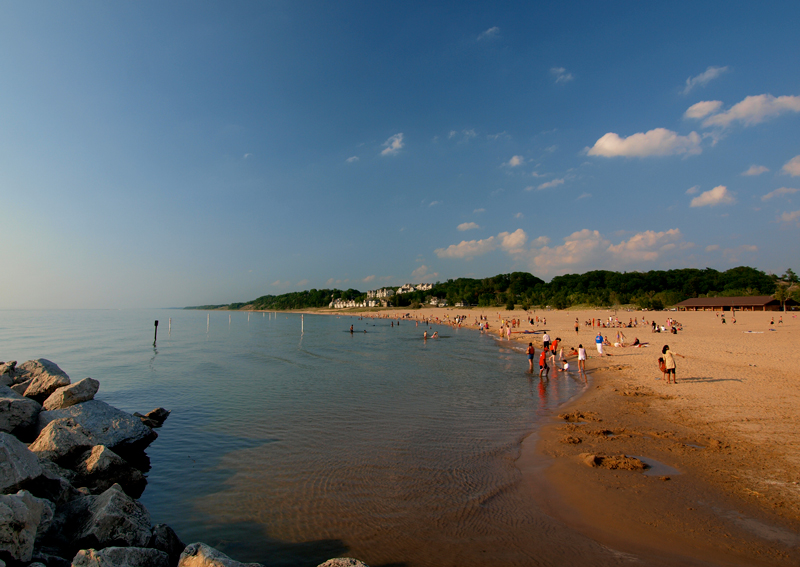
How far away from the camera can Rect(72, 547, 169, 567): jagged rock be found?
4541mm

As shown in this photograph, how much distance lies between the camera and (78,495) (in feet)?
22.6

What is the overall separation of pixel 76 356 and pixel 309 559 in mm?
39057

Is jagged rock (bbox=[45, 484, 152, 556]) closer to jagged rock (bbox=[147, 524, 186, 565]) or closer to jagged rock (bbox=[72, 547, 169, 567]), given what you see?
jagged rock (bbox=[147, 524, 186, 565])

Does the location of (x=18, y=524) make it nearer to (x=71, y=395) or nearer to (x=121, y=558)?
(x=121, y=558)

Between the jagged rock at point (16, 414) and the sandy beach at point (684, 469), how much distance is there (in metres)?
13.3

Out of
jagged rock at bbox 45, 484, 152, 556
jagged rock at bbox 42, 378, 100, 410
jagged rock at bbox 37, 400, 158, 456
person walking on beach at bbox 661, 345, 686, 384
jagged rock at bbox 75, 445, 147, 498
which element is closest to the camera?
jagged rock at bbox 45, 484, 152, 556

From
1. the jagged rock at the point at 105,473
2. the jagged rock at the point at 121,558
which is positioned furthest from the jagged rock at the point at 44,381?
the jagged rock at the point at 121,558

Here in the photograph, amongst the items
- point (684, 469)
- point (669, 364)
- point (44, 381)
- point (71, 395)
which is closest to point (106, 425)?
point (71, 395)

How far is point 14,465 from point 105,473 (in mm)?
3058

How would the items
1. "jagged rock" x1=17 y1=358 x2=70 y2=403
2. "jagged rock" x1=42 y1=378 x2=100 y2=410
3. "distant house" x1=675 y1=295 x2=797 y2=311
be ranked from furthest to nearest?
"distant house" x1=675 y1=295 x2=797 y2=311 < "jagged rock" x1=17 y1=358 x2=70 y2=403 < "jagged rock" x1=42 y1=378 x2=100 y2=410

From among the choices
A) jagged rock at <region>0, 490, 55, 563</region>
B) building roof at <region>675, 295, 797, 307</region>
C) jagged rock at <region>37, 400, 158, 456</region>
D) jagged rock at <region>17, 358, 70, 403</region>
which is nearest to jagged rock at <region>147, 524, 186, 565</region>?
jagged rock at <region>0, 490, 55, 563</region>

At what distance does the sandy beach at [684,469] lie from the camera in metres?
6.25

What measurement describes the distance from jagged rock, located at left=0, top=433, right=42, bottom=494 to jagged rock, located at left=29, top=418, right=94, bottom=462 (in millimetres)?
2356

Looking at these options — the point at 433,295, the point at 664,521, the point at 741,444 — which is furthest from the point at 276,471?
the point at 433,295
